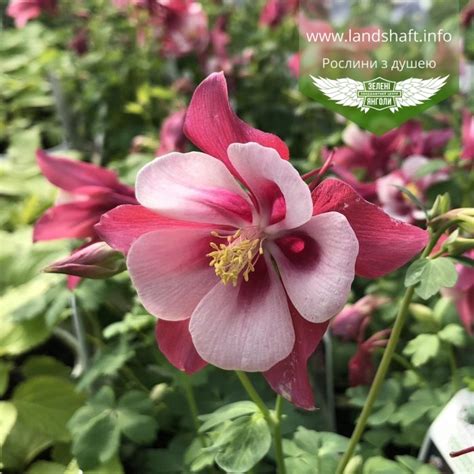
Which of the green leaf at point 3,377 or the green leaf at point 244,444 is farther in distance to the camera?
the green leaf at point 3,377

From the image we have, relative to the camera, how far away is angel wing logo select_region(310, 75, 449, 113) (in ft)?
1.60

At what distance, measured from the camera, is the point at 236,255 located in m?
0.52

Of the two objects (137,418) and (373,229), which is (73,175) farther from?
(373,229)

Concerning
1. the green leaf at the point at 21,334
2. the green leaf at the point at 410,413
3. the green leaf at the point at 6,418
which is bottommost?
the green leaf at the point at 6,418

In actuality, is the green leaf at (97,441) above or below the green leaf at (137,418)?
below

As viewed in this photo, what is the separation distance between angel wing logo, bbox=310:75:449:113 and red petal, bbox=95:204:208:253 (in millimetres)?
165

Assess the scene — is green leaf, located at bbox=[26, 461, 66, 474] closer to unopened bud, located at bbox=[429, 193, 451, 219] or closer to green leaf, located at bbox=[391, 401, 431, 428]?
green leaf, located at bbox=[391, 401, 431, 428]

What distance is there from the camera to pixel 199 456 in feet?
2.27

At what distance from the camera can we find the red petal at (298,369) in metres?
0.49

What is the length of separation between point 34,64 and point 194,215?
210 centimetres

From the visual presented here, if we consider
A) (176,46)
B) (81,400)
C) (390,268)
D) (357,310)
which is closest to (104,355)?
(81,400)

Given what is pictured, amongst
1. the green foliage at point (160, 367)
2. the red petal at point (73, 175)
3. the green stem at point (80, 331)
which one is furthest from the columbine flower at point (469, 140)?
the green stem at point (80, 331)

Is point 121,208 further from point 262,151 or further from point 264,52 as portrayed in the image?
point 264,52

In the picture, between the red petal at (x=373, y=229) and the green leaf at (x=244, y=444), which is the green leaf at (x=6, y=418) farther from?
the red petal at (x=373, y=229)
